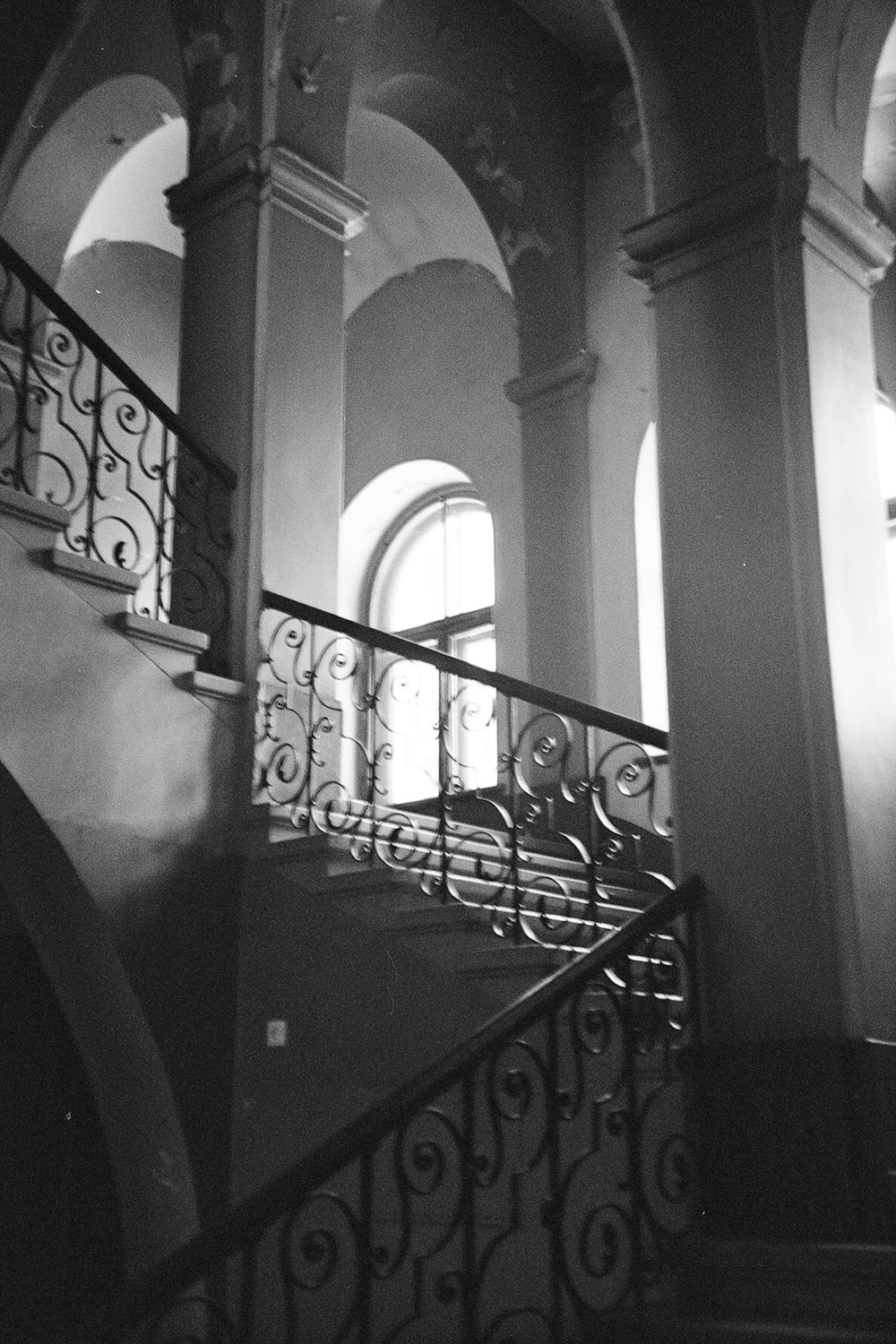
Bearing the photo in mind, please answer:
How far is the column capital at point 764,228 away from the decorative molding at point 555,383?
17.0 feet

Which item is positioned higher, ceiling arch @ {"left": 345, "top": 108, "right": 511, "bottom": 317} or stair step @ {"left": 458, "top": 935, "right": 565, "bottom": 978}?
ceiling arch @ {"left": 345, "top": 108, "right": 511, "bottom": 317}

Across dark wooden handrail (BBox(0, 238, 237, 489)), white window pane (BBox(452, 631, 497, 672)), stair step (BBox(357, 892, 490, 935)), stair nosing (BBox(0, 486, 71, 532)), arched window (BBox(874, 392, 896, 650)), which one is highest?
arched window (BBox(874, 392, 896, 650))

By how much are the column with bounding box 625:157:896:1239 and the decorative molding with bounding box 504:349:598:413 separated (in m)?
5.21

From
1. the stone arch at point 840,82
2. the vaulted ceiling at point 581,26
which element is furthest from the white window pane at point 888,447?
the stone arch at point 840,82

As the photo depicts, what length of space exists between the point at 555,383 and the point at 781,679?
6218mm

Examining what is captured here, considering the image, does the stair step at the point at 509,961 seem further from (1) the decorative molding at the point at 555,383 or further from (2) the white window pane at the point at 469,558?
(2) the white window pane at the point at 469,558

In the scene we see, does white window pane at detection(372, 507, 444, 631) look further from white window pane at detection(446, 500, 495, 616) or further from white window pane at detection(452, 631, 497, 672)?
white window pane at detection(452, 631, 497, 672)

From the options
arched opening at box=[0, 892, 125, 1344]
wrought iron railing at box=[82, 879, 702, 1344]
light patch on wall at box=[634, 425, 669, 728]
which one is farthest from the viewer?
light patch on wall at box=[634, 425, 669, 728]

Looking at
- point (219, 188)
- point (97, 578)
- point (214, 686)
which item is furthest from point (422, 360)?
point (97, 578)

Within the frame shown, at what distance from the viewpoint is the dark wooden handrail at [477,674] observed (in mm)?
6212

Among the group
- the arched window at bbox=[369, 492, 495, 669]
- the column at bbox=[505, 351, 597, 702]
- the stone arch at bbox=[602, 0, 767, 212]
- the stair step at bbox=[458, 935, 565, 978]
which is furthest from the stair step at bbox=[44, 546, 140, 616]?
the arched window at bbox=[369, 492, 495, 669]

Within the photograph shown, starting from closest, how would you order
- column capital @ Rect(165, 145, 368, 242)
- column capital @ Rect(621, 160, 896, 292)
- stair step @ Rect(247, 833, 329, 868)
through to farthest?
column capital @ Rect(621, 160, 896, 292) < stair step @ Rect(247, 833, 329, 868) < column capital @ Rect(165, 145, 368, 242)

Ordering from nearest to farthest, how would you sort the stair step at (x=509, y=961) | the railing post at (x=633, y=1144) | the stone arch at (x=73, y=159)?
the railing post at (x=633, y=1144) < the stair step at (x=509, y=961) < the stone arch at (x=73, y=159)

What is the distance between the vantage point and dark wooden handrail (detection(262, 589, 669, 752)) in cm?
621
